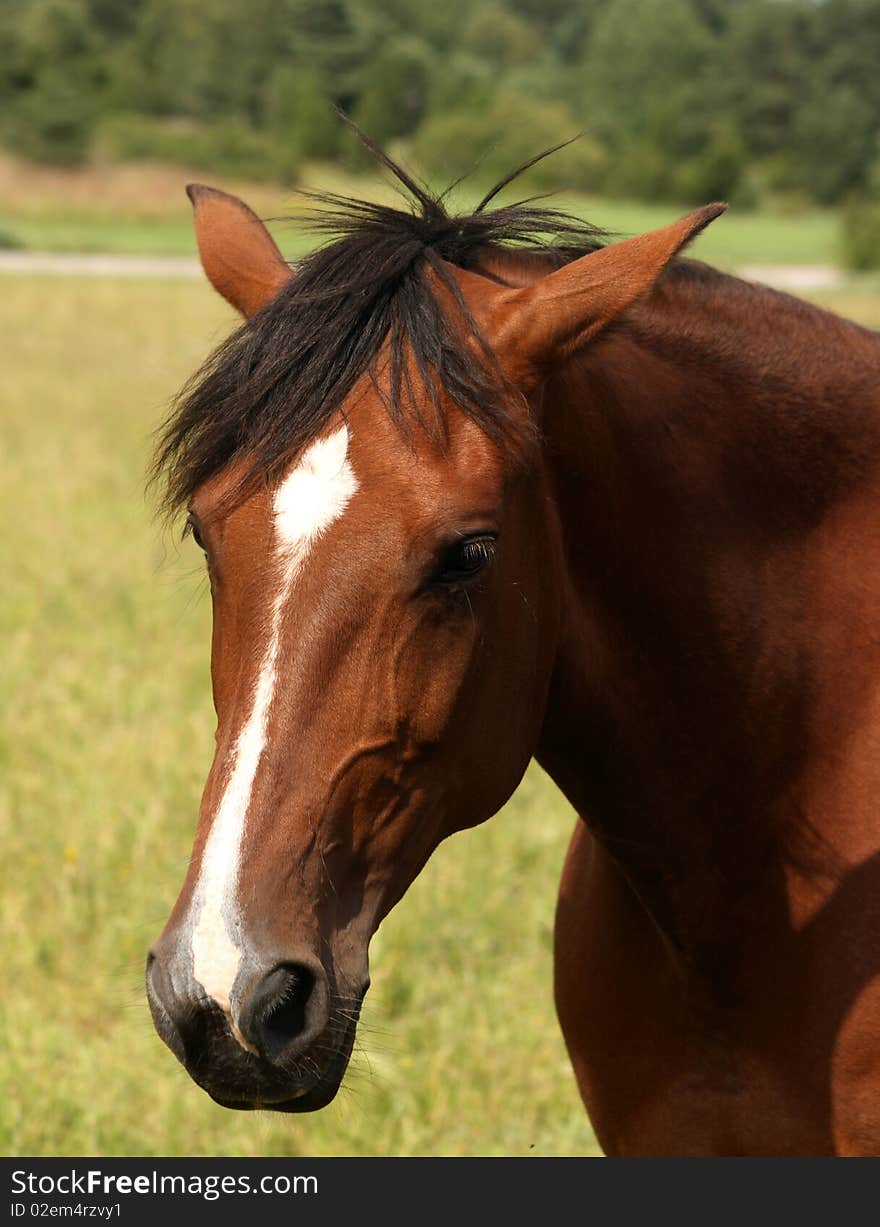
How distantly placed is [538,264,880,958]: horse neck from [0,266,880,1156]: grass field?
0.60 metres

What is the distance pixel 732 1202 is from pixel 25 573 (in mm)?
7095

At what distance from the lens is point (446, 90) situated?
45.8m

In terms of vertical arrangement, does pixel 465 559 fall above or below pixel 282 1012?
above

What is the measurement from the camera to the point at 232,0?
211 ft

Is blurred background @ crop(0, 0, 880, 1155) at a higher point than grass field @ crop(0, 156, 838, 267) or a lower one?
higher

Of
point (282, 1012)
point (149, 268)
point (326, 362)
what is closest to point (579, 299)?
point (326, 362)

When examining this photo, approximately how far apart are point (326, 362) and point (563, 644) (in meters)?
0.60

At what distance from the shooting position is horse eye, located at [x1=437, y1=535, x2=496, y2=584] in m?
1.99

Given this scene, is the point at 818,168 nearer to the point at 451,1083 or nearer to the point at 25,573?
the point at 25,573

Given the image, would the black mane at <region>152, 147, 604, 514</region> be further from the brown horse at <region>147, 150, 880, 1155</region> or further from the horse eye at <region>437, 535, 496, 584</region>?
the horse eye at <region>437, 535, 496, 584</region>

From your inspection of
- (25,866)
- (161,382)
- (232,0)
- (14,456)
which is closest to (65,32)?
(232,0)

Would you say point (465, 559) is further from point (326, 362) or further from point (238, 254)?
point (238, 254)

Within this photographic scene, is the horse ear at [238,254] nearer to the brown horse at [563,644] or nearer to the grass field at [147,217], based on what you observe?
the brown horse at [563,644]

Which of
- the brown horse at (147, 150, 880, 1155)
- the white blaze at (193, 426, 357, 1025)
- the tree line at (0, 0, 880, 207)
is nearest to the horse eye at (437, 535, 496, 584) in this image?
the brown horse at (147, 150, 880, 1155)
